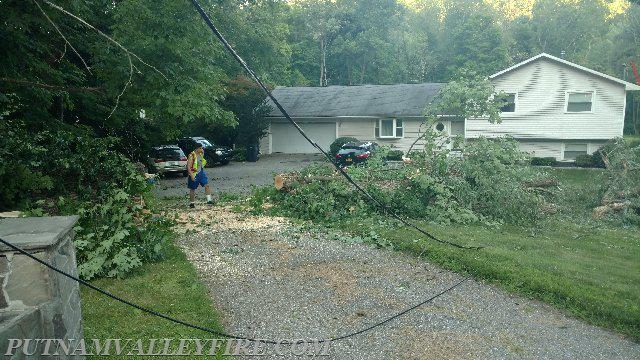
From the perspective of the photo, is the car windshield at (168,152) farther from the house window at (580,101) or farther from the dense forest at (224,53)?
the house window at (580,101)

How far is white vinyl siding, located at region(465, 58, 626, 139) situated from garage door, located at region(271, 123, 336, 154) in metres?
10.1

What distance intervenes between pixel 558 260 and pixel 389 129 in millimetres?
23057

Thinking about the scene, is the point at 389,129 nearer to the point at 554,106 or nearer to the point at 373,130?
the point at 373,130

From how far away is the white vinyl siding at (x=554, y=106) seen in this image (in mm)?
23641

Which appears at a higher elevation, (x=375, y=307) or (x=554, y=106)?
(x=554, y=106)

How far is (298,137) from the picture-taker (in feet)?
107

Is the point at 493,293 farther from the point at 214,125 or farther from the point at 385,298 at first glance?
the point at 214,125

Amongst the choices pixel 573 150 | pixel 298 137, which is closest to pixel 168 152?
pixel 298 137

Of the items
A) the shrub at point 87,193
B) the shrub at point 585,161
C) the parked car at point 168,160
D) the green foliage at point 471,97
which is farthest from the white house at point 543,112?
the shrub at point 87,193

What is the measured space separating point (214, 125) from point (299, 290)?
69.6ft

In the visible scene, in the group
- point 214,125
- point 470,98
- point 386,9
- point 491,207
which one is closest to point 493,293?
point 491,207

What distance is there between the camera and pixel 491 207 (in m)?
11.4

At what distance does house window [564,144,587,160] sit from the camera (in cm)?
2495

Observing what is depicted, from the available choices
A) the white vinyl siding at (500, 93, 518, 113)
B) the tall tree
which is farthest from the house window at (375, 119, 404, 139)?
the tall tree
